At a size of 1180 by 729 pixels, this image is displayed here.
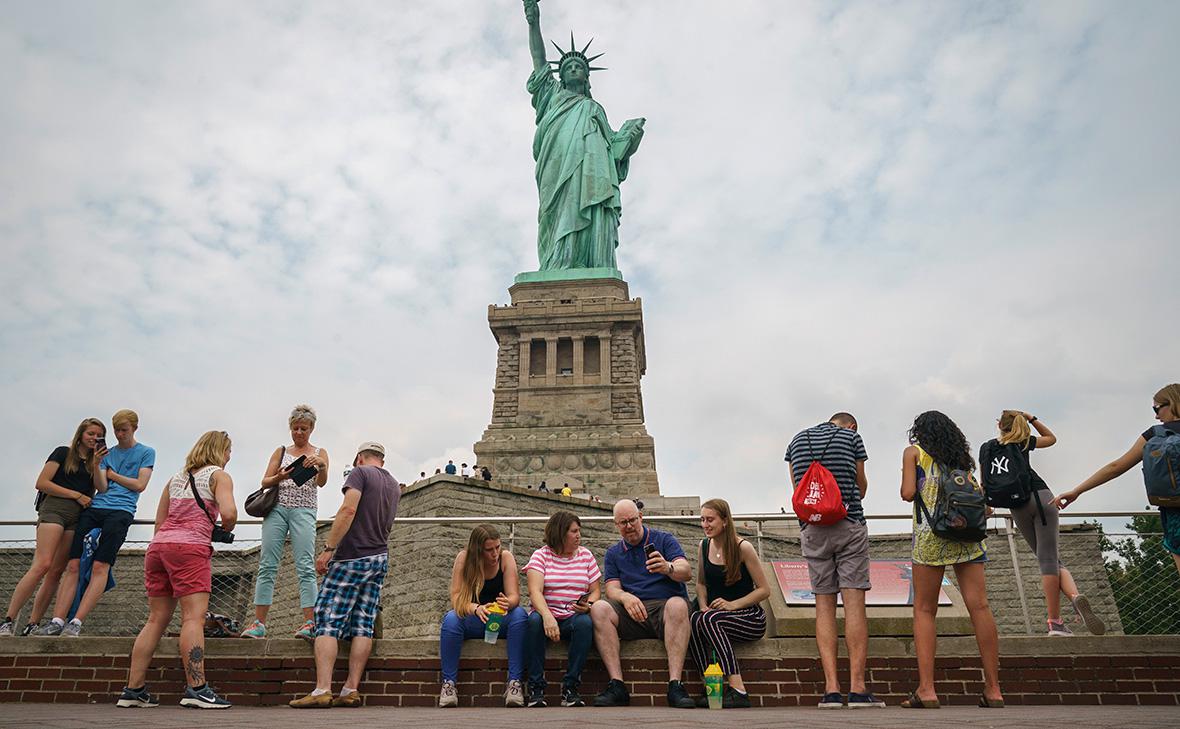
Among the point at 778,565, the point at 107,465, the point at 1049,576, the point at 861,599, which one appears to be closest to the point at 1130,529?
the point at 1049,576

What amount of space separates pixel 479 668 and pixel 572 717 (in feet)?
5.79

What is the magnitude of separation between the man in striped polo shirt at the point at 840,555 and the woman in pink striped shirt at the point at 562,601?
1582 millimetres

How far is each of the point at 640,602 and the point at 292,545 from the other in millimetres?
2698

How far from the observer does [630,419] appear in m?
27.2

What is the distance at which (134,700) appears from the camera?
17.9ft

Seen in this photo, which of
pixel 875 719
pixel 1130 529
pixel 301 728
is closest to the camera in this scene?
pixel 301 728

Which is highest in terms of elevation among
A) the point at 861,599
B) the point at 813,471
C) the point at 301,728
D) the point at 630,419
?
the point at 630,419

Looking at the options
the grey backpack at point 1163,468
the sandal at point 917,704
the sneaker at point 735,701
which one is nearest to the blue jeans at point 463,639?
the sneaker at point 735,701

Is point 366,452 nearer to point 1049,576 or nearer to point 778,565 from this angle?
point 778,565

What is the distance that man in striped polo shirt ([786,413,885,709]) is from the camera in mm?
5461

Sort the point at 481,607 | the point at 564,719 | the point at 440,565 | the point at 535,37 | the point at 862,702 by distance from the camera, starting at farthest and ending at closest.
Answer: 1. the point at 535,37
2. the point at 440,565
3. the point at 481,607
4. the point at 862,702
5. the point at 564,719

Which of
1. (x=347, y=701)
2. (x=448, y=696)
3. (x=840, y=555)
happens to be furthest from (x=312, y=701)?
(x=840, y=555)

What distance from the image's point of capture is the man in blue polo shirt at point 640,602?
5.70 metres

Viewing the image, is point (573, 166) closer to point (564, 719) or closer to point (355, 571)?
point (355, 571)
